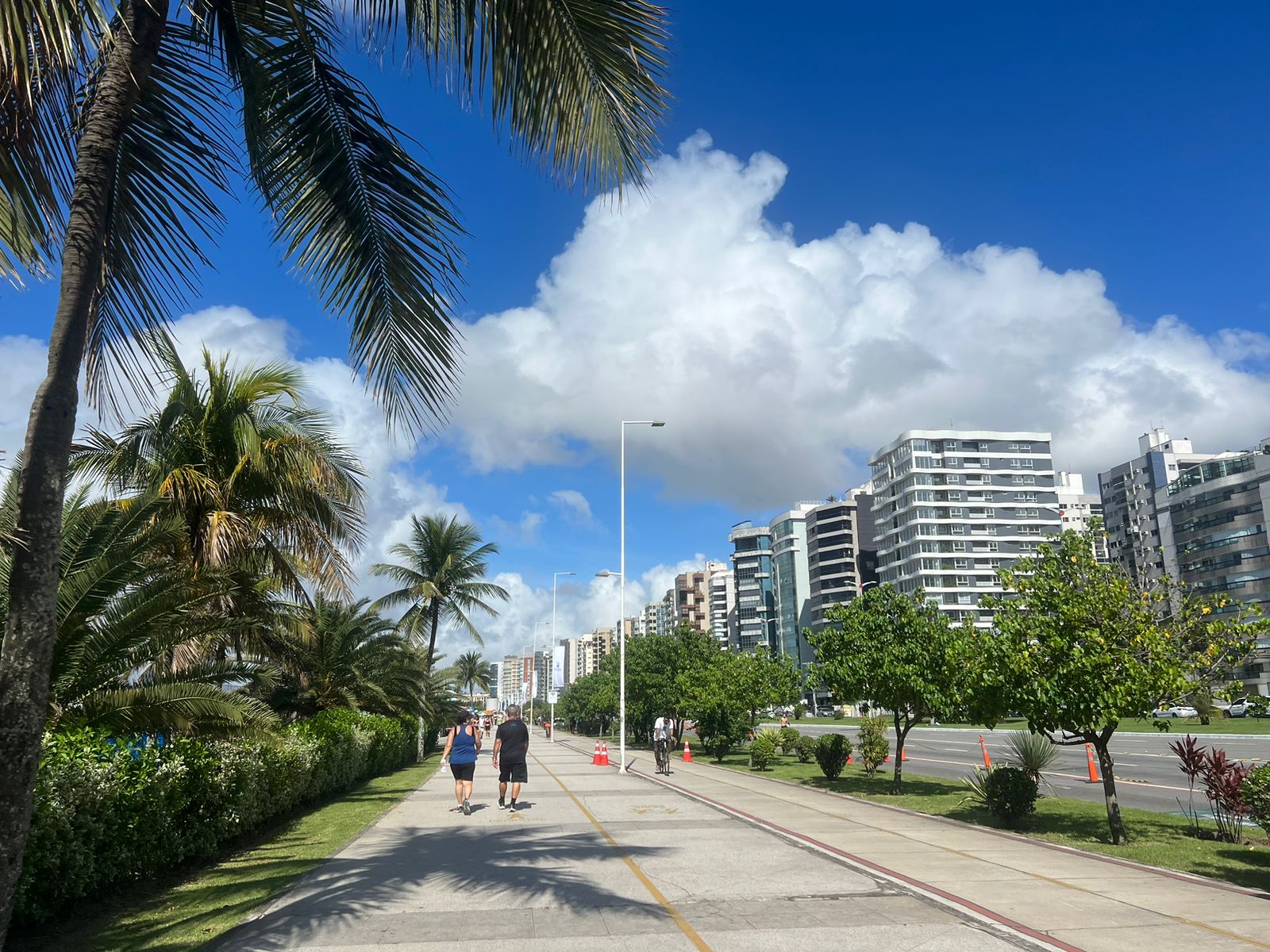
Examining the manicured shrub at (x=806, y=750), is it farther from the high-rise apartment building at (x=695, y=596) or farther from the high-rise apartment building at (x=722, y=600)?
the high-rise apartment building at (x=695, y=596)

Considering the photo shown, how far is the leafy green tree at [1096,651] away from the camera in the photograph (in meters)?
11.5

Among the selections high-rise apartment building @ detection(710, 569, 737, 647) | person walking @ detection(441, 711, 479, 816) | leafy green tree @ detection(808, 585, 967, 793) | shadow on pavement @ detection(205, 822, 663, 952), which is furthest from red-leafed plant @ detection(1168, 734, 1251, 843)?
high-rise apartment building @ detection(710, 569, 737, 647)

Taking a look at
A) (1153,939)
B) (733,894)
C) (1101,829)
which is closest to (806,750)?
(1101,829)

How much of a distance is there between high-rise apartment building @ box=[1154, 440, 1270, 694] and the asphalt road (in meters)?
51.7

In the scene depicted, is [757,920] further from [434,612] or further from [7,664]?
[434,612]

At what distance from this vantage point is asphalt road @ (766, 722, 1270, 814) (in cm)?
1944

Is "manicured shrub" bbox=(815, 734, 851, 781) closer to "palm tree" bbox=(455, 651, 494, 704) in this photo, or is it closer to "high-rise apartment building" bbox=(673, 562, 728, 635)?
"palm tree" bbox=(455, 651, 494, 704)

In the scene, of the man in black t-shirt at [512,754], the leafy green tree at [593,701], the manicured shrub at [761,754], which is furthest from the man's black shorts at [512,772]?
the leafy green tree at [593,701]

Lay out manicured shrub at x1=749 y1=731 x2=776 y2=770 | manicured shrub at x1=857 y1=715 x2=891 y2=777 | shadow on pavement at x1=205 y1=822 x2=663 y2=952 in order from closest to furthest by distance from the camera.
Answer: shadow on pavement at x1=205 y1=822 x2=663 y2=952 → manicured shrub at x1=857 y1=715 x2=891 y2=777 → manicured shrub at x1=749 y1=731 x2=776 y2=770

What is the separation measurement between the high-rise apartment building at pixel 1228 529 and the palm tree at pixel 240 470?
89006 millimetres

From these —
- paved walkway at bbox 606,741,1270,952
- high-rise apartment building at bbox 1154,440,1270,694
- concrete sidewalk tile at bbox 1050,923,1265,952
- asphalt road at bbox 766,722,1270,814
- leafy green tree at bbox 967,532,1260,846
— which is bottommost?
asphalt road at bbox 766,722,1270,814

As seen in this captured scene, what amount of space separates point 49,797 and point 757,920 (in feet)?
18.3

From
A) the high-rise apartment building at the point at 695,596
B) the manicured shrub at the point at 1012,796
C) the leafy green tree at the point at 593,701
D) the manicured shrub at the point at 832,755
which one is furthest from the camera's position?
the high-rise apartment building at the point at 695,596

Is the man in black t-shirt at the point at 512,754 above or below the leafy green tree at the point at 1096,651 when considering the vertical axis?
below
